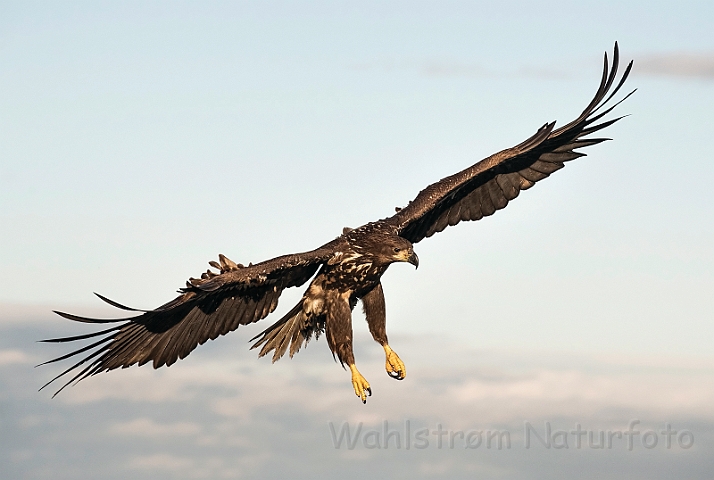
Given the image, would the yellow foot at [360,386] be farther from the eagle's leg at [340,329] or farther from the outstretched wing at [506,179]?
the outstretched wing at [506,179]

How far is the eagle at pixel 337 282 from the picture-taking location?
48.5ft

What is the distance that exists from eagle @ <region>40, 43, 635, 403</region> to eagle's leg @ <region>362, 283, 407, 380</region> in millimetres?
13

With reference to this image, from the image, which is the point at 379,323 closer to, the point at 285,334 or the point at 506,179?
the point at 285,334

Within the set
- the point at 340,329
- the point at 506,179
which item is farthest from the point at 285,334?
the point at 506,179

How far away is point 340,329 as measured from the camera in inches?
612

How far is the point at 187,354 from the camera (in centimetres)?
1515

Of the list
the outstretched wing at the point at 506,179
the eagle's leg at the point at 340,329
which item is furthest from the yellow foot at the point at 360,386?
the outstretched wing at the point at 506,179

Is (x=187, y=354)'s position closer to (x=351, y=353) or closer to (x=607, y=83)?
(x=351, y=353)

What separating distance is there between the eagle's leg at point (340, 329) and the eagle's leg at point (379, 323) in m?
0.31

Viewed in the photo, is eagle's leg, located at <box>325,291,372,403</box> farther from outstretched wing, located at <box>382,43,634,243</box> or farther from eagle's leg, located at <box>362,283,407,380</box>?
outstretched wing, located at <box>382,43,634,243</box>

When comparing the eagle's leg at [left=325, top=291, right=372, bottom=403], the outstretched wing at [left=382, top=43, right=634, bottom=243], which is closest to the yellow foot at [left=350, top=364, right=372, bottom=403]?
the eagle's leg at [left=325, top=291, right=372, bottom=403]

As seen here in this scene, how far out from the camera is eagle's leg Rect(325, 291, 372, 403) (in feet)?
50.7

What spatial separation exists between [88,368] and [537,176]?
6.83 meters

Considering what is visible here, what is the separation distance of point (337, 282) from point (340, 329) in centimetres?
60
